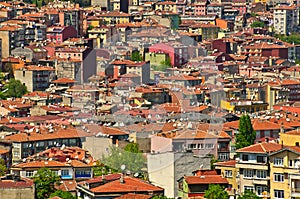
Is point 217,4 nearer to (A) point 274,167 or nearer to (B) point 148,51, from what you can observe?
(B) point 148,51

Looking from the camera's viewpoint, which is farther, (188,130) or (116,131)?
(116,131)

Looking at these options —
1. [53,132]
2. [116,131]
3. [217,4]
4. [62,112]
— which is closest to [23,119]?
[62,112]

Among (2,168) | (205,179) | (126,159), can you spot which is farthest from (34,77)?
(205,179)

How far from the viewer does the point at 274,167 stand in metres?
15.6

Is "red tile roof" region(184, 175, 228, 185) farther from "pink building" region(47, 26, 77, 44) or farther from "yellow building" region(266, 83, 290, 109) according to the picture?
"pink building" region(47, 26, 77, 44)

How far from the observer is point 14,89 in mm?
33000

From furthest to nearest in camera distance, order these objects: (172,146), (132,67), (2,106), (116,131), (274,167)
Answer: (132,67)
(2,106)
(116,131)
(172,146)
(274,167)

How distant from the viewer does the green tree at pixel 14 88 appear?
32.6 meters

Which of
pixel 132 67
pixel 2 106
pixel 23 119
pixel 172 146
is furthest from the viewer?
→ pixel 132 67

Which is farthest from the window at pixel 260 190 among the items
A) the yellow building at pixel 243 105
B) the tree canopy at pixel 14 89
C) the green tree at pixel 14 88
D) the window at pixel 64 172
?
the green tree at pixel 14 88

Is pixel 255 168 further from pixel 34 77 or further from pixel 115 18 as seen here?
pixel 115 18

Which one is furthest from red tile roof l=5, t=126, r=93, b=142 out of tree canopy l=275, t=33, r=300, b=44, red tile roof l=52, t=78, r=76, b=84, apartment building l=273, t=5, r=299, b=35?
apartment building l=273, t=5, r=299, b=35

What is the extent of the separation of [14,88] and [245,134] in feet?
40.0

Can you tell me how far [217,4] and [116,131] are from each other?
30.7 metres
